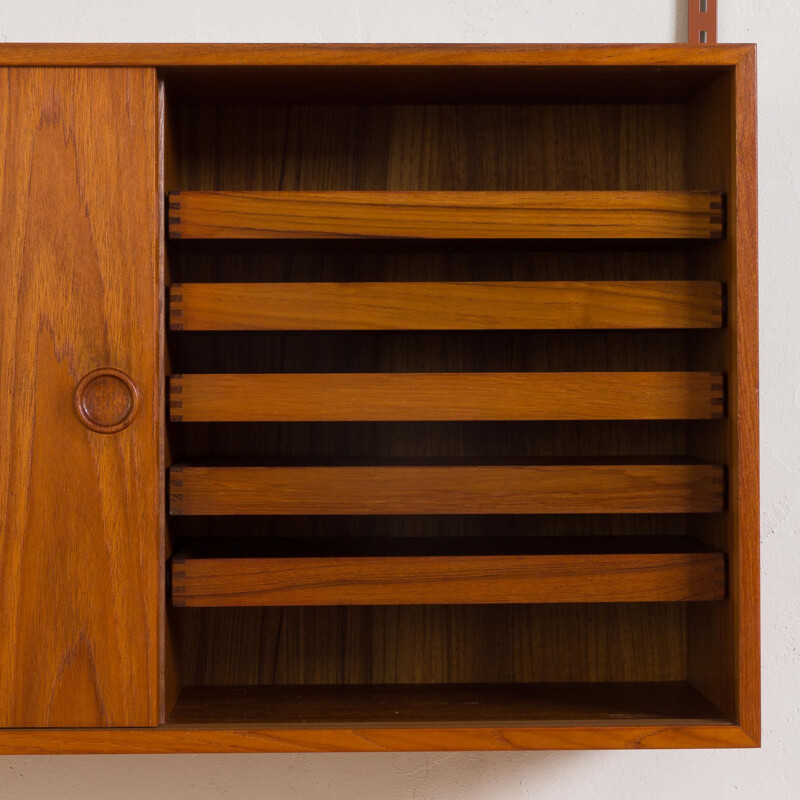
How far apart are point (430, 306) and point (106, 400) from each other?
12.5 inches

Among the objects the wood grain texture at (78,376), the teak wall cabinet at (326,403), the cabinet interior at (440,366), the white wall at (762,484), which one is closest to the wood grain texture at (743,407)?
the teak wall cabinet at (326,403)

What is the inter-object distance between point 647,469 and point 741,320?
0.54ft

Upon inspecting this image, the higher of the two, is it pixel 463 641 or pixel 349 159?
pixel 349 159

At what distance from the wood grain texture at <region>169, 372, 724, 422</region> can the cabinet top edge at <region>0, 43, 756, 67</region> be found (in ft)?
0.96

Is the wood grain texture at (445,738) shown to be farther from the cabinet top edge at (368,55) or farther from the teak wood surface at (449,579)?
the cabinet top edge at (368,55)

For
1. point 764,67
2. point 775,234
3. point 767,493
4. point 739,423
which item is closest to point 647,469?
point 739,423

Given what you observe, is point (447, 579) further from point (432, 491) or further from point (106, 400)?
point (106, 400)

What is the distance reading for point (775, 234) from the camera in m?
1.01

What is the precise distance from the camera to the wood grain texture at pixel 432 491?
2.69 feet

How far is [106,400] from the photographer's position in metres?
0.79
